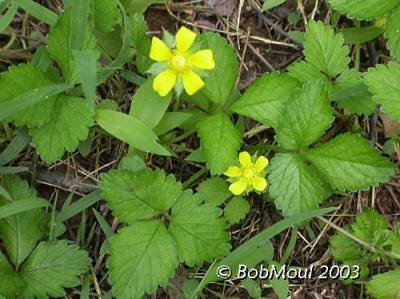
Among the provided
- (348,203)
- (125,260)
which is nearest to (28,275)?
(125,260)

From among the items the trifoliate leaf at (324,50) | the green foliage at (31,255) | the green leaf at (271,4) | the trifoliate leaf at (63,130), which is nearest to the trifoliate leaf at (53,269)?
the green foliage at (31,255)

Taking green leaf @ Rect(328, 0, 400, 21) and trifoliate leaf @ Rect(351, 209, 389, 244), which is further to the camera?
trifoliate leaf @ Rect(351, 209, 389, 244)

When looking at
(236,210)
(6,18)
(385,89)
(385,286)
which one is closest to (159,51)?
(6,18)

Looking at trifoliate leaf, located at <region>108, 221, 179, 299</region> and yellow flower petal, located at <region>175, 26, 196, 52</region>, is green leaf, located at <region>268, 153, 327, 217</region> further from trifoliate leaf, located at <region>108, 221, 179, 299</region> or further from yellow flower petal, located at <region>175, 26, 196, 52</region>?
yellow flower petal, located at <region>175, 26, 196, 52</region>

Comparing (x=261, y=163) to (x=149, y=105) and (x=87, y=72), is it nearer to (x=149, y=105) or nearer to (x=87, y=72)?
(x=149, y=105)

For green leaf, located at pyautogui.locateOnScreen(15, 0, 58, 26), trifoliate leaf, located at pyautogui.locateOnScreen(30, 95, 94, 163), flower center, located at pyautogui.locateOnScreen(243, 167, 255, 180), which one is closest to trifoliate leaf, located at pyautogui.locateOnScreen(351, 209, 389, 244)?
flower center, located at pyautogui.locateOnScreen(243, 167, 255, 180)

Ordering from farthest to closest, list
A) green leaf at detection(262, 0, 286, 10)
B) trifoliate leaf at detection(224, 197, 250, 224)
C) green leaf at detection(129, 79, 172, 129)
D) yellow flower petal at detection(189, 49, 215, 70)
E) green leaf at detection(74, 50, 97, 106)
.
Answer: green leaf at detection(262, 0, 286, 10) < trifoliate leaf at detection(224, 197, 250, 224) < green leaf at detection(129, 79, 172, 129) < yellow flower petal at detection(189, 49, 215, 70) < green leaf at detection(74, 50, 97, 106)

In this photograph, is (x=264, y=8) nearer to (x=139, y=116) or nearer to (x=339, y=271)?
(x=139, y=116)
